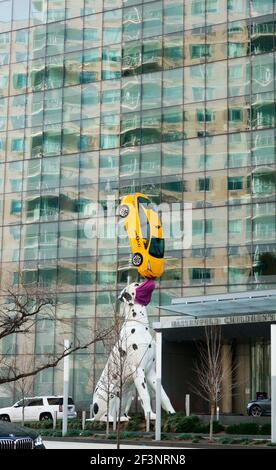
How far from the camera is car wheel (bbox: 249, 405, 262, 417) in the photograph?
120ft

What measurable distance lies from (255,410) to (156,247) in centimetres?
882

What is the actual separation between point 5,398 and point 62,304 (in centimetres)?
711

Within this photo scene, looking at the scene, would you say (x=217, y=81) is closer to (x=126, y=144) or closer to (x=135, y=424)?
(x=126, y=144)

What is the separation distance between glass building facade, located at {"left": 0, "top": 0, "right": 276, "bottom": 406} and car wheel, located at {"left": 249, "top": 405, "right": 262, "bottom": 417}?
8827 mm

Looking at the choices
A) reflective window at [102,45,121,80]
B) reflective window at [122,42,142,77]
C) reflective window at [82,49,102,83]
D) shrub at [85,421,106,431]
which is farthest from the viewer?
reflective window at [82,49,102,83]

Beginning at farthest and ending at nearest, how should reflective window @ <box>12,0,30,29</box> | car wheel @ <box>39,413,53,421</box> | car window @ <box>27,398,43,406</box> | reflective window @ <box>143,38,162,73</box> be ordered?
reflective window @ <box>12,0,30,29</box>
reflective window @ <box>143,38,162,73</box>
car window @ <box>27,398,43,406</box>
car wheel @ <box>39,413,53,421</box>

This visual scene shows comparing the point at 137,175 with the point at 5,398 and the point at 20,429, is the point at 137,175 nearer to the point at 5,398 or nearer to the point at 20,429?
the point at 5,398

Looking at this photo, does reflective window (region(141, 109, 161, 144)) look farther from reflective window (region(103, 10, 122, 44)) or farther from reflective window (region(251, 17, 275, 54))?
reflective window (region(251, 17, 275, 54))

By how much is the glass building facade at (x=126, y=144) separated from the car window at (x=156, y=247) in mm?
10779

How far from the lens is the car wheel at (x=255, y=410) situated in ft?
120

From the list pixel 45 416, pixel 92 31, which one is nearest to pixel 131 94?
pixel 92 31

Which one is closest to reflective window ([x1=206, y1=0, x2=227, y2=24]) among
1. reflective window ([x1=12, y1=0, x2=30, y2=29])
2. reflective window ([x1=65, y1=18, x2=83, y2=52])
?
reflective window ([x1=65, y1=18, x2=83, y2=52])

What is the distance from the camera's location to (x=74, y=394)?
48.4 metres
